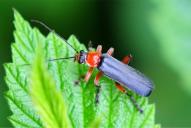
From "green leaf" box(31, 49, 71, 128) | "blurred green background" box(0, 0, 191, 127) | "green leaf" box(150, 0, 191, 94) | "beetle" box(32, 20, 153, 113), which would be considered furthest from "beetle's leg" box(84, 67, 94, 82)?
"blurred green background" box(0, 0, 191, 127)

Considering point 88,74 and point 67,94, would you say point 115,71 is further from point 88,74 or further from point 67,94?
point 67,94

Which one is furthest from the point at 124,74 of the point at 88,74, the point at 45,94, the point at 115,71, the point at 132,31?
the point at 132,31

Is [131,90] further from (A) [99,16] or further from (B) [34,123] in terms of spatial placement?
(A) [99,16]

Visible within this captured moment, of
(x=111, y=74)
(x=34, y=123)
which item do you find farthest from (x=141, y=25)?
(x=34, y=123)

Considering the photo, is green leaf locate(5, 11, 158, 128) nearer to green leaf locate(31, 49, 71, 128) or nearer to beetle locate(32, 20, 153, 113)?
beetle locate(32, 20, 153, 113)

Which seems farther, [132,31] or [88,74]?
[132,31]

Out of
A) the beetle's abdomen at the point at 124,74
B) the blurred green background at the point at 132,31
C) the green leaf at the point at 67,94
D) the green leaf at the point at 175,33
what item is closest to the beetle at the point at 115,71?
the beetle's abdomen at the point at 124,74
